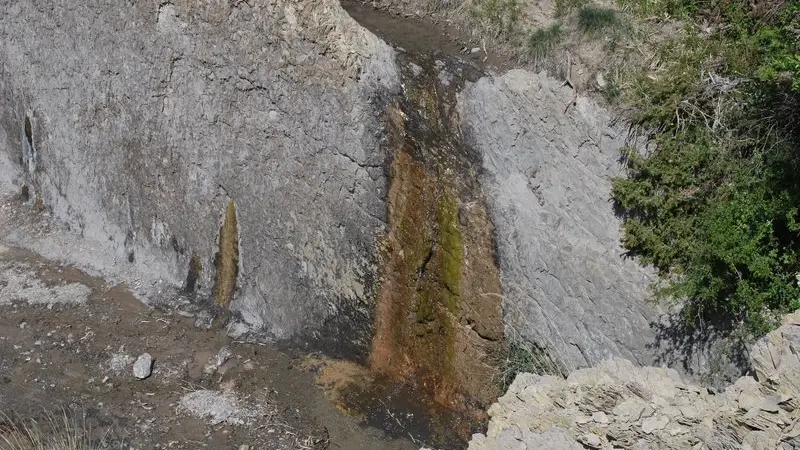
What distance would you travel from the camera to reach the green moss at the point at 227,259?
10.6 meters

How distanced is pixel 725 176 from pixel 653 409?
112 inches

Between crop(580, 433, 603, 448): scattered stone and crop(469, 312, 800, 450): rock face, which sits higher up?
→ crop(469, 312, 800, 450): rock face

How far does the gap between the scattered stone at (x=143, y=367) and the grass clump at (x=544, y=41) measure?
238 inches

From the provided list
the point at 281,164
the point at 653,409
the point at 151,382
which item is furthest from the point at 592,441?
the point at 151,382

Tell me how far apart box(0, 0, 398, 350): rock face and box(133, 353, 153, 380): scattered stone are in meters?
1.36

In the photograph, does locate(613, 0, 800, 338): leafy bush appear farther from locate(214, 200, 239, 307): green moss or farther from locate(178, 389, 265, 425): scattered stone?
locate(214, 200, 239, 307): green moss

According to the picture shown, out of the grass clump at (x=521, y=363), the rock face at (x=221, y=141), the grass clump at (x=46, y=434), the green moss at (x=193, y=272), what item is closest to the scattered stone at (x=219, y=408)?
the grass clump at (x=46, y=434)

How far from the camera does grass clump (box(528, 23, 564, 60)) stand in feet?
28.5

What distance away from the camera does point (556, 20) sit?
9.15 meters

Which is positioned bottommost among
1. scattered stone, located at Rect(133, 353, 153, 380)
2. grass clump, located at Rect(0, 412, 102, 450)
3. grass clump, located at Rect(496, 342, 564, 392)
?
grass clump, located at Rect(0, 412, 102, 450)

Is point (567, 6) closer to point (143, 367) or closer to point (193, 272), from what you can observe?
point (193, 272)

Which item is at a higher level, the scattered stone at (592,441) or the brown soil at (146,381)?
the scattered stone at (592,441)

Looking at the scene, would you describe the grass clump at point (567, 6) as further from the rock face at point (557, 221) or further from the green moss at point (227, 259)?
the green moss at point (227, 259)

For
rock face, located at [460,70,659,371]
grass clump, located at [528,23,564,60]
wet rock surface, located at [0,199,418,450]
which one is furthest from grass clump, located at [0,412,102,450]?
grass clump, located at [528,23,564,60]
